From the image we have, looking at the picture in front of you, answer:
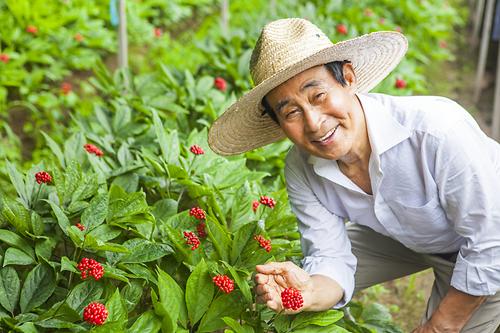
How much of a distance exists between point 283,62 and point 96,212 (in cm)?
75

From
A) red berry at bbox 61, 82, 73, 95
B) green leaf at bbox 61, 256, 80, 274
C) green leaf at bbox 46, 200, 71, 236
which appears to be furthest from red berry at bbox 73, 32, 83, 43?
green leaf at bbox 61, 256, 80, 274

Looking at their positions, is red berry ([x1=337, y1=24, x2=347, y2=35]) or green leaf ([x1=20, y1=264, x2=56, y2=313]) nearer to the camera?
green leaf ([x1=20, y1=264, x2=56, y2=313])

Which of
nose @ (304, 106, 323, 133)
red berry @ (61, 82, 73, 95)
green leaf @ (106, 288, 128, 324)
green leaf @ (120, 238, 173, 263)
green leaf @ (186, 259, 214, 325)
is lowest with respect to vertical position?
red berry @ (61, 82, 73, 95)

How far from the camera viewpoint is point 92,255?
2412 millimetres

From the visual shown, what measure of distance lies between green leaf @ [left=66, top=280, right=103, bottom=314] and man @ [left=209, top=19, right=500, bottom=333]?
47cm

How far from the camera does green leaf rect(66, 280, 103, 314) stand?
214 centimetres

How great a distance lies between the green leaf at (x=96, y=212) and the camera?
91.8 inches

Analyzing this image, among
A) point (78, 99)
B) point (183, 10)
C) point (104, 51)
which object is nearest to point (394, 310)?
point (78, 99)

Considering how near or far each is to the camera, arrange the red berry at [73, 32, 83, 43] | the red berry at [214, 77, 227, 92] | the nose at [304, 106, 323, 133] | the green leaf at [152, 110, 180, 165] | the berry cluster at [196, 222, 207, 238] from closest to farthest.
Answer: the nose at [304, 106, 323, 133]
the berry cluster at [196, 222, 207, 238]
the green leaf at [152, 110, 180, 165]
the red berry at [214, 77, 227, 92]
the red berry at [73, 32, 83, 43]

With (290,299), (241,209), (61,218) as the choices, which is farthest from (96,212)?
(290,299)

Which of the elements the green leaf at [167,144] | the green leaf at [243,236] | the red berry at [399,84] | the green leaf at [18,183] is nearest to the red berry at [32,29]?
the red berry at [399,84]

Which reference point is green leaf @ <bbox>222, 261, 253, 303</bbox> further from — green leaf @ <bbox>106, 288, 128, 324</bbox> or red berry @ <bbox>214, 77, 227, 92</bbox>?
red berry @ <bbox>214, 77, 227, 92</bbox>

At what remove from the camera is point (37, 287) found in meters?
2.21

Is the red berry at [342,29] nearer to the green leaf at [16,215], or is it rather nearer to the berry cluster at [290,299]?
the green leaf at [16,215]
